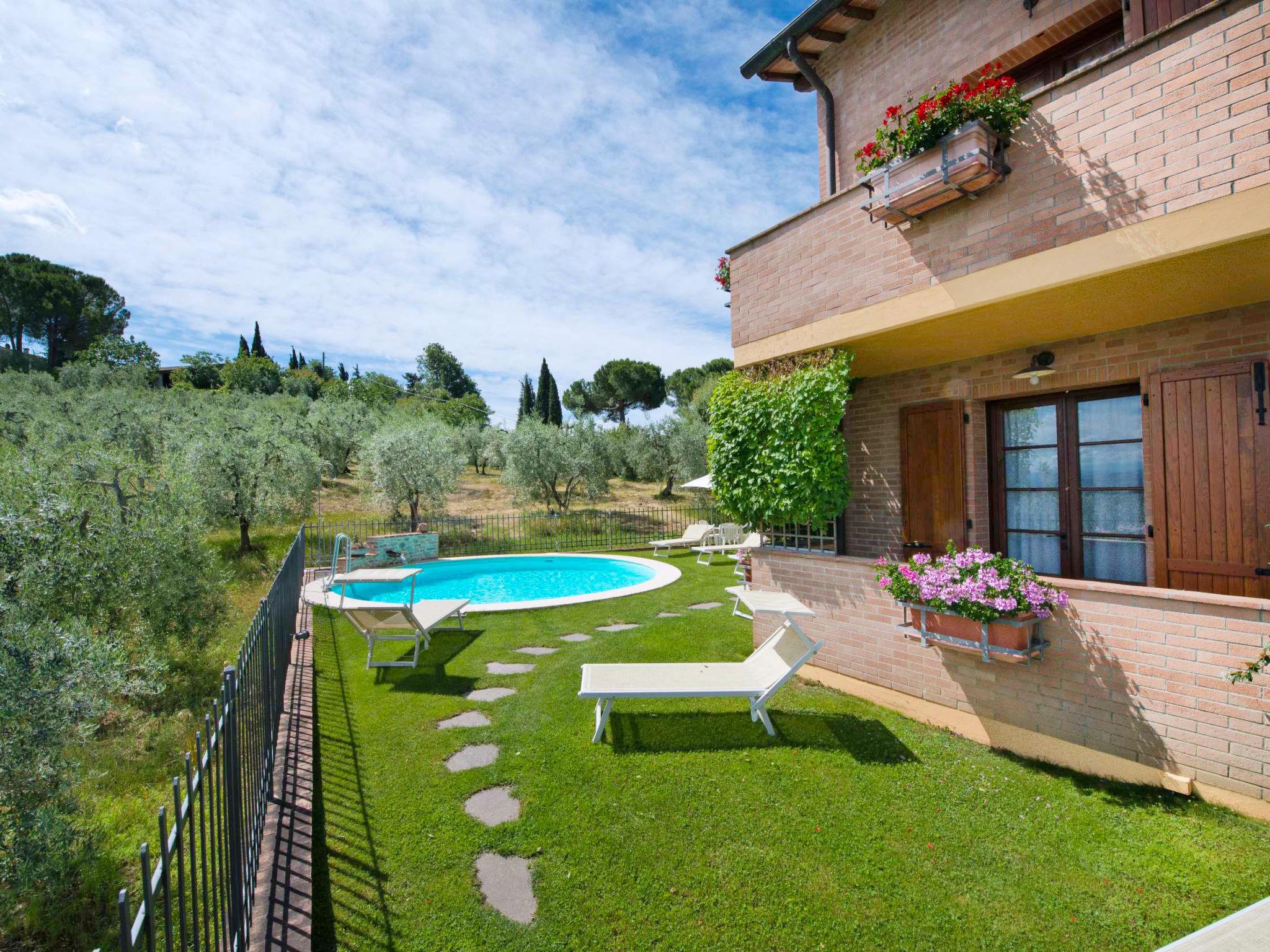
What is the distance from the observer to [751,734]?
15.0 ft

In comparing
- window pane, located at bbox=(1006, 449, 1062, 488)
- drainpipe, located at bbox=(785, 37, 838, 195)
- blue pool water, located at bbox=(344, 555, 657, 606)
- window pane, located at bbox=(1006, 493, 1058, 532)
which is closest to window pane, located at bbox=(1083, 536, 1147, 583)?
window pane, located at bbox=(1006, 493, 1058, 532)

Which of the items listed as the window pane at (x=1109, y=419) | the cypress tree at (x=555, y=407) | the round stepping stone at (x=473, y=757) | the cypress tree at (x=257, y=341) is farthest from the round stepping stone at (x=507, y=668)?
the cypress tree at (x=257, y=341)

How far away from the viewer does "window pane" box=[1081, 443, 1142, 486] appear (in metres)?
4.88

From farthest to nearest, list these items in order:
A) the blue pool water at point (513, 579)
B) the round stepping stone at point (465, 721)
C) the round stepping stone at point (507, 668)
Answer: the blue pool water at point (513, 579) < the round stepping stone at point (507, 668) < the round stepping stone at point (465, 721)

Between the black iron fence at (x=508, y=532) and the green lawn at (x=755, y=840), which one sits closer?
the green lawn at (x=755, y=840)

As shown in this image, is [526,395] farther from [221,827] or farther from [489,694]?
[221,827]

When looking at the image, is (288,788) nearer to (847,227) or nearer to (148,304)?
(847,227)

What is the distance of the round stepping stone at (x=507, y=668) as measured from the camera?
621cm

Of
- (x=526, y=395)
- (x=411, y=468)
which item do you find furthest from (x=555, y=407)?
(x=411, y=468)

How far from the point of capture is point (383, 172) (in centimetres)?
919

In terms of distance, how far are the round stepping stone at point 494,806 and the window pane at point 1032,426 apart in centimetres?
564

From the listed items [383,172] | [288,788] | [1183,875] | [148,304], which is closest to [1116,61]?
[1183,875]

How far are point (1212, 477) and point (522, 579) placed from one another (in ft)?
42.5

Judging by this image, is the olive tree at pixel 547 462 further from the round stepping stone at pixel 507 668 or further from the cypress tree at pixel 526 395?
the cypress tree at pixel 526 395
